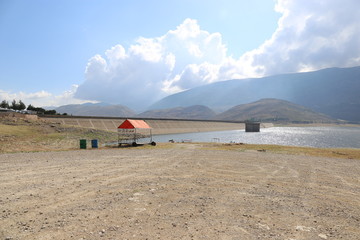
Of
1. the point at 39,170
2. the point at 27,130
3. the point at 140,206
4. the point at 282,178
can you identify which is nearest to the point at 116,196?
the point at 140,206

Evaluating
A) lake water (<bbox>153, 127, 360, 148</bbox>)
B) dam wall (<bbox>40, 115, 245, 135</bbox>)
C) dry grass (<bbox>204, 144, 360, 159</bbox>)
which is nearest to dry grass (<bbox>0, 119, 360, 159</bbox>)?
dry grass (<bbox>204, 144, 360, 159</bbox>)

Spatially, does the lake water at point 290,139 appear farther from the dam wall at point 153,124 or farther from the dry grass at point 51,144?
the dry grass at point 51,144

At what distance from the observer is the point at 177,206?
33.2ft

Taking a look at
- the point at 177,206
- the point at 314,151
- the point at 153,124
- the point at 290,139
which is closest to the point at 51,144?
the point at 177,206

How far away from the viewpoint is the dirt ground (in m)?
7.71

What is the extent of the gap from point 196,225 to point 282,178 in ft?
34.5

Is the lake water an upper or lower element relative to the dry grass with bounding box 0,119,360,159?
lower

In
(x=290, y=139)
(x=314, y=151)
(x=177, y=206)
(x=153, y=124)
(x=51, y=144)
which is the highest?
(x=153, y=124)

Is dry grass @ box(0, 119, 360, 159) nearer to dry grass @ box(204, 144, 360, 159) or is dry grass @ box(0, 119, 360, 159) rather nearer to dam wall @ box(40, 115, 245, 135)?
dry grass @ box(204, 144, 360, 159)

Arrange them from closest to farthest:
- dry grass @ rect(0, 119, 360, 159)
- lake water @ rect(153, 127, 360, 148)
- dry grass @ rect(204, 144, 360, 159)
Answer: dry grass @ rect(204, 144, 360, 159) < dry grass @ rect(0, 119, 360, 159) < lake water @ rect(153, 127, 360, 148)

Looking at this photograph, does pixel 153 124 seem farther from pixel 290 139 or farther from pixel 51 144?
pixel 51 144

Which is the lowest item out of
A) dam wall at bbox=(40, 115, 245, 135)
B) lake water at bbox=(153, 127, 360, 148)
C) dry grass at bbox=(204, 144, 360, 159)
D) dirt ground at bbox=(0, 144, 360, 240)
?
lake water at bbox=(153, 127, 360, 148)

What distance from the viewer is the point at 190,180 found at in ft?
49.0

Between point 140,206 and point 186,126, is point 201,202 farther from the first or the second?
point 186,126
